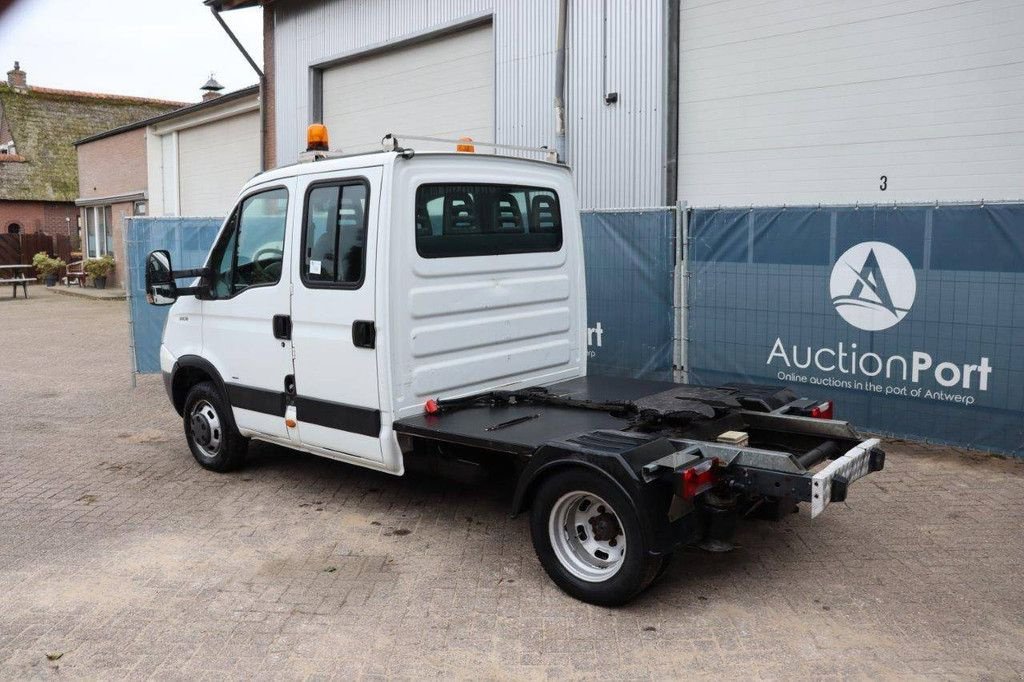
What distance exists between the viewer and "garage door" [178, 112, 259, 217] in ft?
64.4

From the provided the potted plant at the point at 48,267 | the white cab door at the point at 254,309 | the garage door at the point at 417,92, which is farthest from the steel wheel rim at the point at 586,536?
the potted plant at the point at 48,267

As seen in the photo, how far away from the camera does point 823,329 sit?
7.48 m

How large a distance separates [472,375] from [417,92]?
8562 mm

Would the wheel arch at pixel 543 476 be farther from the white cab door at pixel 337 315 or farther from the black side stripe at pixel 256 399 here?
the black side stripe at pixel 256 399

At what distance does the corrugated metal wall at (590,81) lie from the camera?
33.2ft

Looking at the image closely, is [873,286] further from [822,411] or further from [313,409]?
[313,409]

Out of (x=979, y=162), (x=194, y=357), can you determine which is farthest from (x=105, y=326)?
(x=979, y=162)

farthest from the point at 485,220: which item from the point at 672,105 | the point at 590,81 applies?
the point at 590,81

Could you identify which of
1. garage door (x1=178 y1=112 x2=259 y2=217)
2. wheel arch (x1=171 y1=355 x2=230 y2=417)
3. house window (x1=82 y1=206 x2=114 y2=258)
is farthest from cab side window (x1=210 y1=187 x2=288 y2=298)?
house window (x1=82 y1=206 x2=114 y2=258)

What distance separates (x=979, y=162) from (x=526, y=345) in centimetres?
483

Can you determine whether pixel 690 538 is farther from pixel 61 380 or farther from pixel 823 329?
pixel 61 380

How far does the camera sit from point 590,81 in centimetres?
1070

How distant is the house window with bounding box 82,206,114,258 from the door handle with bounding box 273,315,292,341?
25.0 meters

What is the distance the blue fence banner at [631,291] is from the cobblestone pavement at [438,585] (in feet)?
7.69
